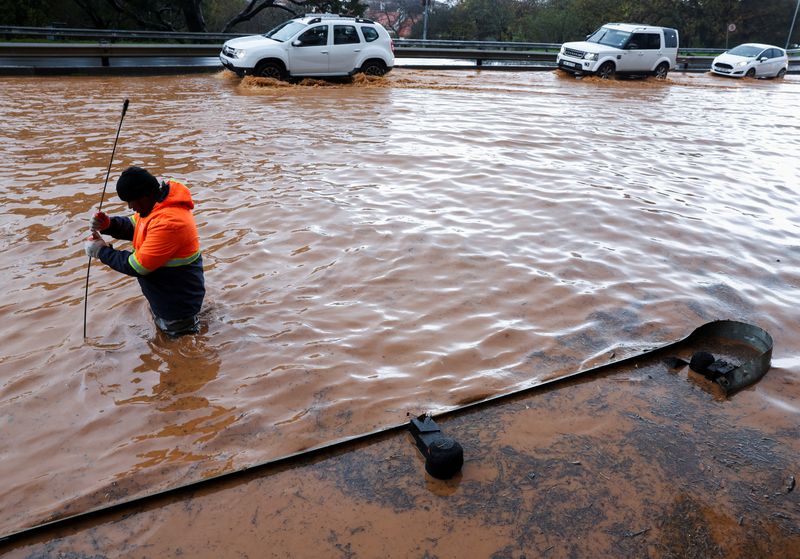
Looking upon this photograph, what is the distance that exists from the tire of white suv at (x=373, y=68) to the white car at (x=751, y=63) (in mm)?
16816

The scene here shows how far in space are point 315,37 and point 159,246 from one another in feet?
44.2

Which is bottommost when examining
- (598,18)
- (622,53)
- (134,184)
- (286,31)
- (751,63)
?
(134,184)

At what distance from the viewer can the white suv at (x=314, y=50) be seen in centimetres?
1535

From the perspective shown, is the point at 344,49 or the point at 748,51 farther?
the point at 748,51

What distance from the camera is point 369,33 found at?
17000 millimetres

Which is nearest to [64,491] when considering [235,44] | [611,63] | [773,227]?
[773,227]

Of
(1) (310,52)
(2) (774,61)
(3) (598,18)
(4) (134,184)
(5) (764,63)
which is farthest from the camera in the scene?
(3) (598,18)

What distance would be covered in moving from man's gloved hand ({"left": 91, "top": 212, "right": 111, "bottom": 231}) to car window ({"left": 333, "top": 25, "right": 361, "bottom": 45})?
44.0 feet

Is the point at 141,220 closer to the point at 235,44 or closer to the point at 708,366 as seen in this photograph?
the point at 708,366

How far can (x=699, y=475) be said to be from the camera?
11.0 ft

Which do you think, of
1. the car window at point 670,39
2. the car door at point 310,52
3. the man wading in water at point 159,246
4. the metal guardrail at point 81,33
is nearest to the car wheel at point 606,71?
the car window at point 670,39

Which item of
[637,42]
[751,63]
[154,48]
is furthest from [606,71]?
[154,48]

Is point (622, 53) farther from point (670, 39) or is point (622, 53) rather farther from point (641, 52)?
point (670, 39)

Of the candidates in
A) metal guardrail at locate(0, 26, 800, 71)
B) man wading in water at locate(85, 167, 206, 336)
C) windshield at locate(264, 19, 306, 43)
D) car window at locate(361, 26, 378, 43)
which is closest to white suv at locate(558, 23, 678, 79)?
metal guardrail at locate(0, 26, 800, 71)
